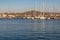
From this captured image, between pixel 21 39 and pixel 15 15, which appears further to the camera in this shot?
pixel 15 15

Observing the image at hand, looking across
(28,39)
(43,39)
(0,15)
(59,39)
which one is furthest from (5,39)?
(0,15)

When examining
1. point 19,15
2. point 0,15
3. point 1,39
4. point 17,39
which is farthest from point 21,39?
point 0,15

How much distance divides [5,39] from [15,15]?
523 feet

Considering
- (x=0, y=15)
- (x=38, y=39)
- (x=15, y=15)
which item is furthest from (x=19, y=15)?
(x=38, y=39)

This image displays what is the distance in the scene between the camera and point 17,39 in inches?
1051

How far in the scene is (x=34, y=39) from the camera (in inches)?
1059

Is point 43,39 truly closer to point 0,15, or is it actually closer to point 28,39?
point 28,39

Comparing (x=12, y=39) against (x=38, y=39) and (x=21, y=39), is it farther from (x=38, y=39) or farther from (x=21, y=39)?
(x=38, y=39)

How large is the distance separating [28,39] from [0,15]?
166 metres

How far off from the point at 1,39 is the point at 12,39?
129 centimetres

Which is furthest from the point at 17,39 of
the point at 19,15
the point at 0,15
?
the point at 0,15

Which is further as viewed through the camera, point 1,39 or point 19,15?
point 19,15

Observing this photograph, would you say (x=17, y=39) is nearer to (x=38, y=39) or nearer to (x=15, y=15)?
(x=38, y=39)

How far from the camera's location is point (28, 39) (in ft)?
88.3
